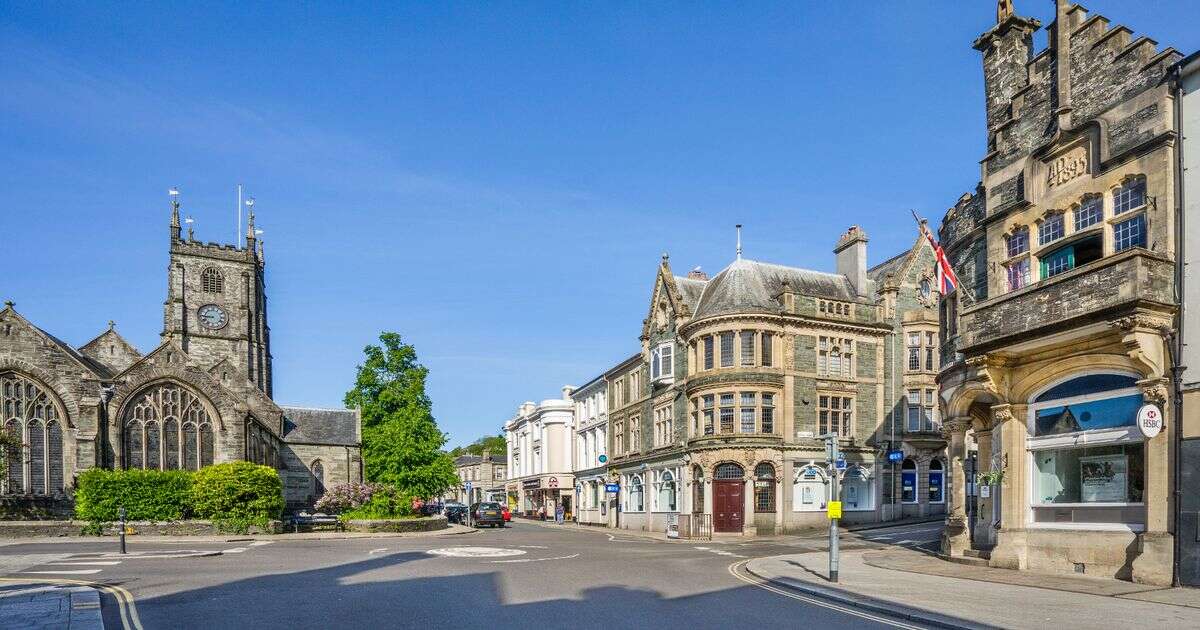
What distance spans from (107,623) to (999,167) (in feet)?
67.5

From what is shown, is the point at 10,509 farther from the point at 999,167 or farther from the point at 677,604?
the point at 999,167

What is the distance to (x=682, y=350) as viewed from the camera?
4341cm

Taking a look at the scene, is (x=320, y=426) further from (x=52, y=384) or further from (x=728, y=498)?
(x=728, y=498)

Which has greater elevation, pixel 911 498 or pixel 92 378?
pixel 92 378

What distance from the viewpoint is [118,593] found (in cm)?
1459

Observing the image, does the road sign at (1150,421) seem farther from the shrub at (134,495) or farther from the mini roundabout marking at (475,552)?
the shrub at (134,495)

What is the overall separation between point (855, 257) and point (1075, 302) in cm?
2874

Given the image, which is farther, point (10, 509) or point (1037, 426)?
point (10, 509)

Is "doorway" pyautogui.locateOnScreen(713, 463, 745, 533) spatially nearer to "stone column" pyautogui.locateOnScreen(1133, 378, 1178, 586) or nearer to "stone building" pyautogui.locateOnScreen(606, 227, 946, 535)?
"stone building" pyautogui.locateOnScreen(606, 227, 946, 535)

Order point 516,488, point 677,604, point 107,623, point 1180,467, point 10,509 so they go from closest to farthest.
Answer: point 107,623 → point 677,604 → point 1180,467 → point 10,509 → point 516,488

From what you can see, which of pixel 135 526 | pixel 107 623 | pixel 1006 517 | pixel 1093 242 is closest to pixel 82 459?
pixel 135 526

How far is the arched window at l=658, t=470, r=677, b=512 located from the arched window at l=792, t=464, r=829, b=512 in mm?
6898

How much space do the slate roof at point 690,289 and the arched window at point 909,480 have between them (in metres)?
13.5

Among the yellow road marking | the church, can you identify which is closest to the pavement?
the yellow road marking
